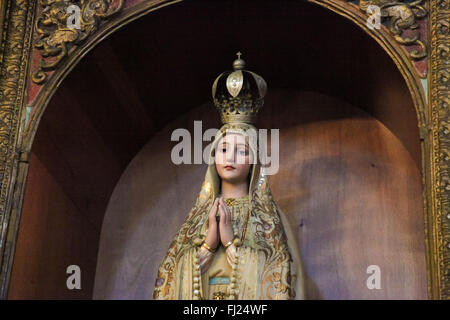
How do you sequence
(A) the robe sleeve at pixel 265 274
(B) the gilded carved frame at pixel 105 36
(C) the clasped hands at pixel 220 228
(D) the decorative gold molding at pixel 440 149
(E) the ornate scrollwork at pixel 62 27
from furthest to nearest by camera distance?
(E) the ornate scrollwork at pixel 62 27 → (C) the clasped hands at pixel 220 228 → (A) the robe sleeve at pixel 265 274 → (B) the gilded carved frame at pixel 105 36 → (D) the decorative gold molding at pixel 440 149

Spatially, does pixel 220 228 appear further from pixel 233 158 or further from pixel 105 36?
pixel 105 36

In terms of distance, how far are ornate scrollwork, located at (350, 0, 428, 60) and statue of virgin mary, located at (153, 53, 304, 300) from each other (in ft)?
2.37

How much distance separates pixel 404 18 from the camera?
4.07 meters

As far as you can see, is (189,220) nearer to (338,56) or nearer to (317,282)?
(317,282)

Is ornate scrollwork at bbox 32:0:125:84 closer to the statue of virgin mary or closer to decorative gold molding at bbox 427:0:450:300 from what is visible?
the statue of virgin mary

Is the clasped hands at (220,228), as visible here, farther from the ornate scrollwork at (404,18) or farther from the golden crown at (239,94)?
the ornate scrollwork at (404,18)

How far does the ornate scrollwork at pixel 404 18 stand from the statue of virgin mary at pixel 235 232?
722mm

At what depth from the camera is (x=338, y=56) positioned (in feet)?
14.7

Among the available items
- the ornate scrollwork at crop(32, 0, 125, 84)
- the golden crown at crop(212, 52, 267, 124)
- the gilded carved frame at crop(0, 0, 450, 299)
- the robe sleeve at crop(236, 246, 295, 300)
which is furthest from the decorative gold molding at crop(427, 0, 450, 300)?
the ornate scrollwork at crop(32, 0, 125, 84)

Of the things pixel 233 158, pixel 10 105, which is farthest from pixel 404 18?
pixel 10 105

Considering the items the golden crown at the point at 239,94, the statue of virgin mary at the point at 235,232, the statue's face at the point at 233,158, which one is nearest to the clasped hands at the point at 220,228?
the statue of virgin mary at the point at 235,232

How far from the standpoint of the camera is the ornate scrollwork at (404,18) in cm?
402

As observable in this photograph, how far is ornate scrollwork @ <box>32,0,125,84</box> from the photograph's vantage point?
14.0 ft

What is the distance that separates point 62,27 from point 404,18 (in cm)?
172
